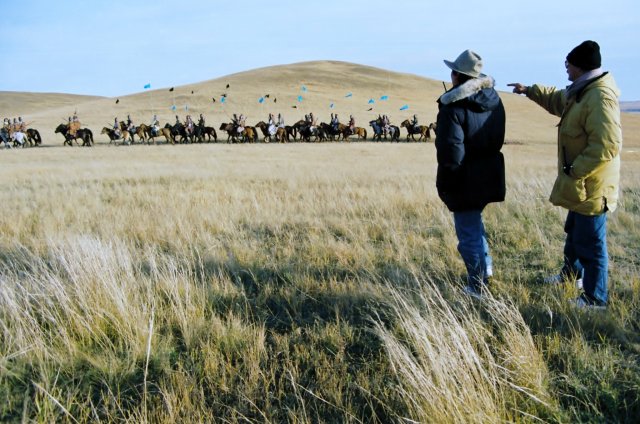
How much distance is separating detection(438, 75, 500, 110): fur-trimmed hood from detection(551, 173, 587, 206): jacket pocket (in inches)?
34.3

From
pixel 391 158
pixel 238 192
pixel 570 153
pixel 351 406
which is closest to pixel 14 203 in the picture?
pixel 238 192

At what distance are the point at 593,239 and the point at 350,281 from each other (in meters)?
2.10

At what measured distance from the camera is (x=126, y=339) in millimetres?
2980

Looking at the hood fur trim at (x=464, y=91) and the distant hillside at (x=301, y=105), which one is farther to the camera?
the distant hillside at (x=301, y=105)

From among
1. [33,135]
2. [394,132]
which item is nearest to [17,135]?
[33,135]

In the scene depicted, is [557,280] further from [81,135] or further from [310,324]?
[81,135]

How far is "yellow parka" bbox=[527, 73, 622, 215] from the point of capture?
3346 millimetres

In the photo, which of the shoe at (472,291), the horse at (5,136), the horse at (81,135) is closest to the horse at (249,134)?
the horse at (81,135)

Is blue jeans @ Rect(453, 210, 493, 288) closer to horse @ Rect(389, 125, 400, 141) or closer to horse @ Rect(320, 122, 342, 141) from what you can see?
horse @ Rect(320, 122, 342, 141)

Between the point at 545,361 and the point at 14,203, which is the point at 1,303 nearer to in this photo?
the point at 545,361

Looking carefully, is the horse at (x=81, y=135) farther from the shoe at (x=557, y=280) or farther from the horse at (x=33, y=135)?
the shoe at (x=557, y=280)

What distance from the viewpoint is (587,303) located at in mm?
3529

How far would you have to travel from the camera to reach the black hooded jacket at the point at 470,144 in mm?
3650

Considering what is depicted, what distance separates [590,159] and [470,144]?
2.98 feet
